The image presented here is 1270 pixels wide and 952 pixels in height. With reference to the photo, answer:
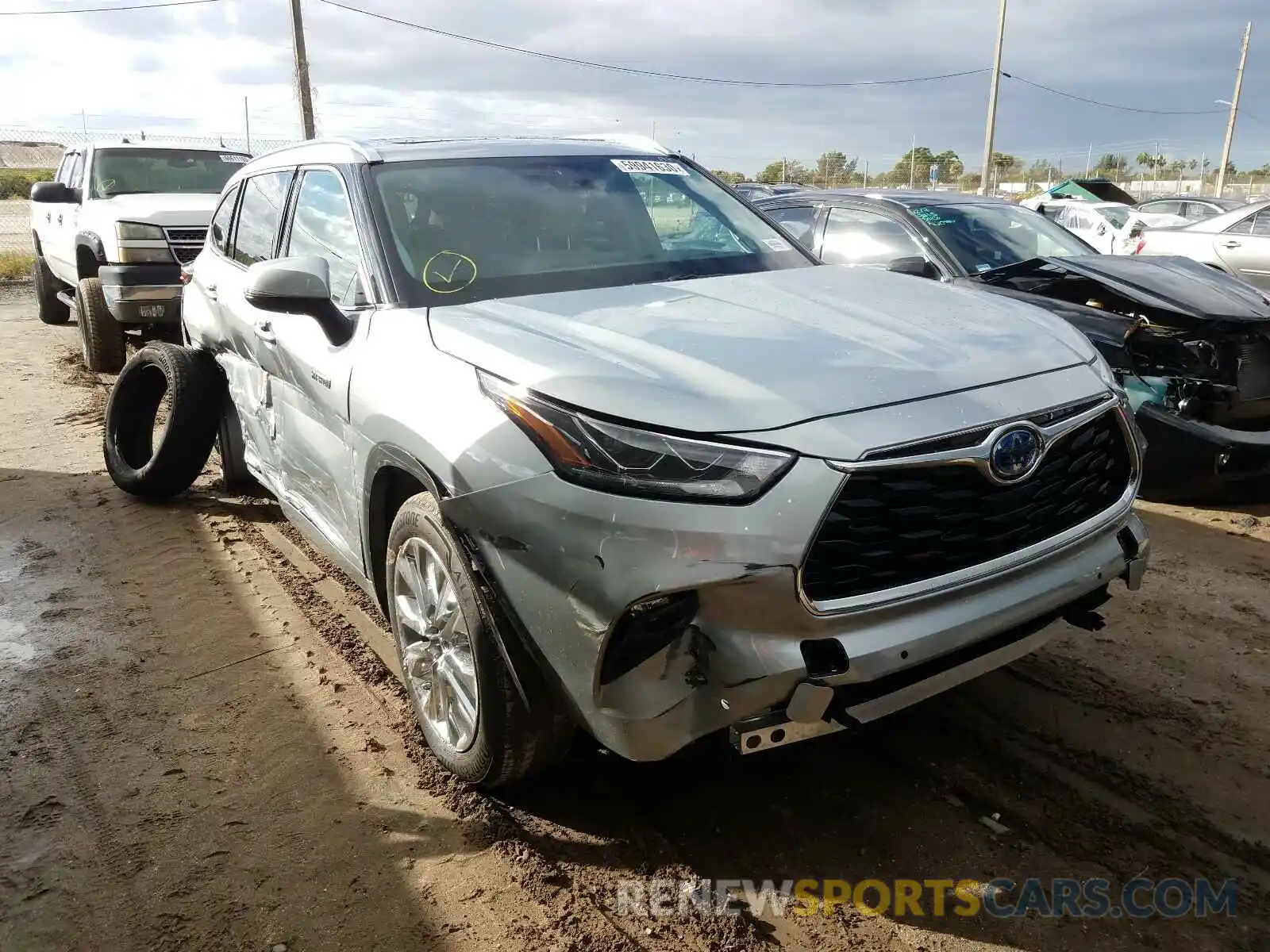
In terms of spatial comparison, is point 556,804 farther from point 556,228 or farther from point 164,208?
point 164,208

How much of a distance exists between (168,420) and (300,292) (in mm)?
2680

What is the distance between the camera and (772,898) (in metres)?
2.42

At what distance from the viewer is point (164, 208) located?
8617 millimetres

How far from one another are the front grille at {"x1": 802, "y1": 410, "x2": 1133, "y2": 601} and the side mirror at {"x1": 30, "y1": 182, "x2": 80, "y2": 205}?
9.88 meters

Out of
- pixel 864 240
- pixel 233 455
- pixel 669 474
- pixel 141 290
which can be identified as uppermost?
pixel 864 240

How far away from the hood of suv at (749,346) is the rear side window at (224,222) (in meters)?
2.53

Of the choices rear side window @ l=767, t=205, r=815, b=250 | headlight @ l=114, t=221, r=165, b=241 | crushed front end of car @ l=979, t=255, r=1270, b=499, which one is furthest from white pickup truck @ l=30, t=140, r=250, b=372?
crushed front end of car @ l=979, t=255, r=1270, b=499

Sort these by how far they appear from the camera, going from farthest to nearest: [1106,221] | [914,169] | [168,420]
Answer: [914,169]
[1106,221]
[168,420]

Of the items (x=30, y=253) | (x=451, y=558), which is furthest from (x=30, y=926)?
(x=30, y=253)

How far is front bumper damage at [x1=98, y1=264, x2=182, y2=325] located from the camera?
8.28 m

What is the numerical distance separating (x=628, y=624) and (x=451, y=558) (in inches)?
Answer: 25.2

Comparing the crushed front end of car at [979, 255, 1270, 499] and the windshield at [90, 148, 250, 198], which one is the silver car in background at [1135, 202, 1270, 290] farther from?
the windshield at [90, 148, 250, 198]

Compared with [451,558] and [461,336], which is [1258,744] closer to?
[451,558]

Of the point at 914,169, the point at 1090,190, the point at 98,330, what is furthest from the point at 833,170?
the point at 98,330
